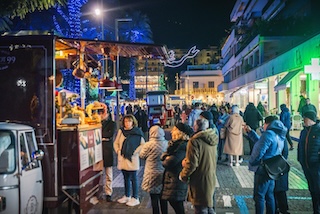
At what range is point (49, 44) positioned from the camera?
5.70 m

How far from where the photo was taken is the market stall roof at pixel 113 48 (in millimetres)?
6613

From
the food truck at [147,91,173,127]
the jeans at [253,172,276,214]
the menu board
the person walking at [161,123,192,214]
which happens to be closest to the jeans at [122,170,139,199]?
Result: the menu board

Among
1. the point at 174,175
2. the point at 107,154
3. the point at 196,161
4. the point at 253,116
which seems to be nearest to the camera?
the point at 196,161

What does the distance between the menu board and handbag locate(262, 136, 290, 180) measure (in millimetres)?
2891

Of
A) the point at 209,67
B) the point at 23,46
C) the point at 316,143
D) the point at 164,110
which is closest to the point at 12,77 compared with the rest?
the point at 23,46

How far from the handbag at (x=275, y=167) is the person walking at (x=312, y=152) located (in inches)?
27.7

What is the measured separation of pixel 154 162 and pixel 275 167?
192cm

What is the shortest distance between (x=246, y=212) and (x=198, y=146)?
2.70m

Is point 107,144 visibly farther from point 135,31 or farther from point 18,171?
point 135,31

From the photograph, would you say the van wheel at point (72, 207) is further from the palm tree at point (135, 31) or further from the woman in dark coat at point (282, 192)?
the palm tree at point (135, 31)

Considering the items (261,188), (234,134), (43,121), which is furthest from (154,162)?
(234,134)

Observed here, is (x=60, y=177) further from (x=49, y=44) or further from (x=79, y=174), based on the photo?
(x=49, y=44)

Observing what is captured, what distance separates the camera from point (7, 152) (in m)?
4.91

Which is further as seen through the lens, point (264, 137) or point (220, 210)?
point (220, 210)
